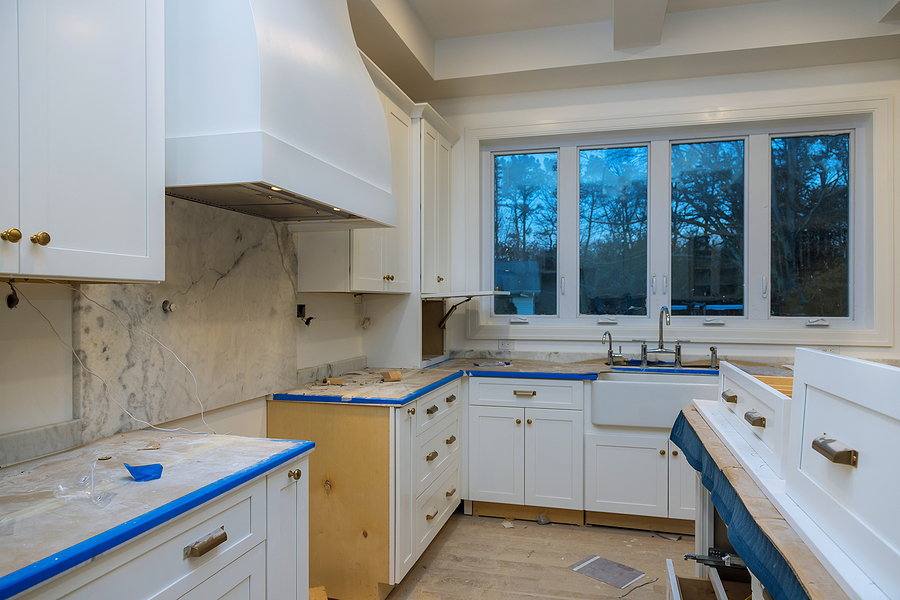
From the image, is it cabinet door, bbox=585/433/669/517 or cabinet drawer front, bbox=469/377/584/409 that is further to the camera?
cabinet drawer front, bbox=469/377/584/409

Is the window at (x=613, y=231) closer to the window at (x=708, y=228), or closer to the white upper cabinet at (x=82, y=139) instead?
the window at (x=708, y=228)

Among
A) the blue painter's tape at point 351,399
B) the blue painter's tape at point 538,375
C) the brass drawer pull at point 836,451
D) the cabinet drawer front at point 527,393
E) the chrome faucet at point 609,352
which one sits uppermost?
the brass drawer pull at point 836,451

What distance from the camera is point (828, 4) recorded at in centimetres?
293

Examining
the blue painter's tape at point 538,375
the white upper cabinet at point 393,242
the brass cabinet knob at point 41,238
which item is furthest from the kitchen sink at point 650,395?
the brass cabinet knob at point 41,238

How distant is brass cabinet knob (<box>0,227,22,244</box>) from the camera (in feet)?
3.19

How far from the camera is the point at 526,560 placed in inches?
102

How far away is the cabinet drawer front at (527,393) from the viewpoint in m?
3.01

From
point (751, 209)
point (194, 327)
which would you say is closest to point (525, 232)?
point (751, 209)

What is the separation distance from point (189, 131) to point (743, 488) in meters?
1.58

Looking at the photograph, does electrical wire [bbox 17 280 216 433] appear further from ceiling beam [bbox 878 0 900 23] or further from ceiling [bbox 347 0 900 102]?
ceiling beam [bbox 878 0 900 23]

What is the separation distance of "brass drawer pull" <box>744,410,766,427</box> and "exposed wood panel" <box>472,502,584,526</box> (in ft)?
6.47

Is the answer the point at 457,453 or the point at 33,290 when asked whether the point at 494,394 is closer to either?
the point at 457,453

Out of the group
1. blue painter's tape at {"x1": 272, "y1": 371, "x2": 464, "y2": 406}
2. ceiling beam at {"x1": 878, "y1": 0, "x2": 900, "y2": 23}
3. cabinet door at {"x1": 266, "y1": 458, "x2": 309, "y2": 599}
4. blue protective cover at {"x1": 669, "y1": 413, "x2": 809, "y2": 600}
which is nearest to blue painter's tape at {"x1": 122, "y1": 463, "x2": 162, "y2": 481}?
cabinet door at {"x1": 266, "y1": 458, "x2": 309, "y2": 599}

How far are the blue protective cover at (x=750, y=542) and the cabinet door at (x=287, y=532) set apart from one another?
3.44 feet
